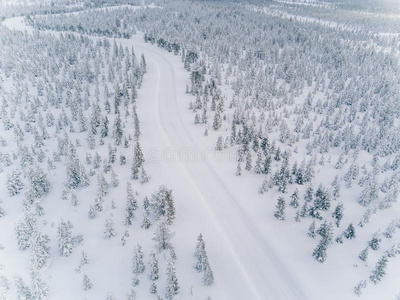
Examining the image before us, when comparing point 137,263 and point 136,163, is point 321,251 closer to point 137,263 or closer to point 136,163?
point 137,263

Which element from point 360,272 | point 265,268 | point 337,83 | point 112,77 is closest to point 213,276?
point 265,268

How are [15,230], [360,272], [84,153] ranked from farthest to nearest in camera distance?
1. [84,153]
2. [15,230]
3. [360,272]

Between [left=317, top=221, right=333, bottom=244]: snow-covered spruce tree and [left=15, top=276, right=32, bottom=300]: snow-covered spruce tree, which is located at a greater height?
[left=317, top=221, right=333, bottom=244]: snow-covered spruce tree

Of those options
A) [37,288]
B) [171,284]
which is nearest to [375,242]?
[171,284]

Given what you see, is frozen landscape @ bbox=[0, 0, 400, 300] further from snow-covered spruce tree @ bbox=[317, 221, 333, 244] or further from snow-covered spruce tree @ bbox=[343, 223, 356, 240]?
snow-covered spruce tree @ bbox=[343, 223, 356, 240]

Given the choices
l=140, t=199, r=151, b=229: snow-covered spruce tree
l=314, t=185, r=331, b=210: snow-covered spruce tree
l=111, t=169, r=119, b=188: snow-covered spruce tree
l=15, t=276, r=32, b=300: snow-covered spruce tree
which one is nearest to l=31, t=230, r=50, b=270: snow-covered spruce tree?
l=15, t=276, r=32, b=300: snow-covered spruce tree

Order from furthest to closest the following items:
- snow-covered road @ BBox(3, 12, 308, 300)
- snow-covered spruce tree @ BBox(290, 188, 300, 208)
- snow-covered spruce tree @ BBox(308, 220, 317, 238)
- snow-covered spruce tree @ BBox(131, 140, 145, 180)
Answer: snow-covered spruce tree @ BBox(131, 140, 145, 180) → snow-covered spruce tree @ BBox(290, 188, 300, 208) → snow-covered spruce tree @ BBox(308, 220, 317, 238) → snow-covered road @ BBox(3, 12, 308, 300)

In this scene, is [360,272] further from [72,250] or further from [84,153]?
[84,153]
